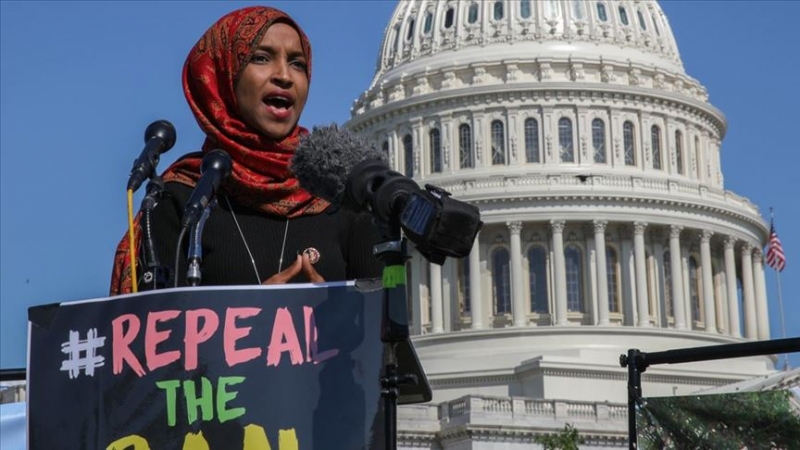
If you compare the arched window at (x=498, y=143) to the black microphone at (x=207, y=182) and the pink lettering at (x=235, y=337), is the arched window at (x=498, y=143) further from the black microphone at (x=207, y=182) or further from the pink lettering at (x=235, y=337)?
the pink lettering at (x=235, y=337)

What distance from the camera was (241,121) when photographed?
6969 mm

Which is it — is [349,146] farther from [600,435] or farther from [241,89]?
[600,435]

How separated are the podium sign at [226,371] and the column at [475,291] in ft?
242

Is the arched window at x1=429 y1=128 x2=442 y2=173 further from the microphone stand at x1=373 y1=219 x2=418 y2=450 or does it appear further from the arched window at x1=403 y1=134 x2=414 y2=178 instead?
the microphone stand at x1=373 y1=219 x2=418 y2=450

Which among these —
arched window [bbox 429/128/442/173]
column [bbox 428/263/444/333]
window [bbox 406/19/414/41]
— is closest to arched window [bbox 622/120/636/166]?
arched window [bbox 429/128/442/173]

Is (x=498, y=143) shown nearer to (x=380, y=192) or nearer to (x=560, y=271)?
(x=560, y=271)

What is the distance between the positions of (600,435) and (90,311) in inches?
2379

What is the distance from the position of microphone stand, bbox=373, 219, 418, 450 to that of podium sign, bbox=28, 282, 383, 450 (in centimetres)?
8

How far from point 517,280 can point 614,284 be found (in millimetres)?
4878

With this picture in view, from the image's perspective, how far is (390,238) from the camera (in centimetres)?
600

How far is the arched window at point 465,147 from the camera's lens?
84.4 metres

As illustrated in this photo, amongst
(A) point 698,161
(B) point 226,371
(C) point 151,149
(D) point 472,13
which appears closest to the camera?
(B) point 226,371

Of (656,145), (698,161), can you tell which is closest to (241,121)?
(656,145)

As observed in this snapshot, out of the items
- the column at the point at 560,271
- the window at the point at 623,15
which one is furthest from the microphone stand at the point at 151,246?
the window at the point at 623,15
